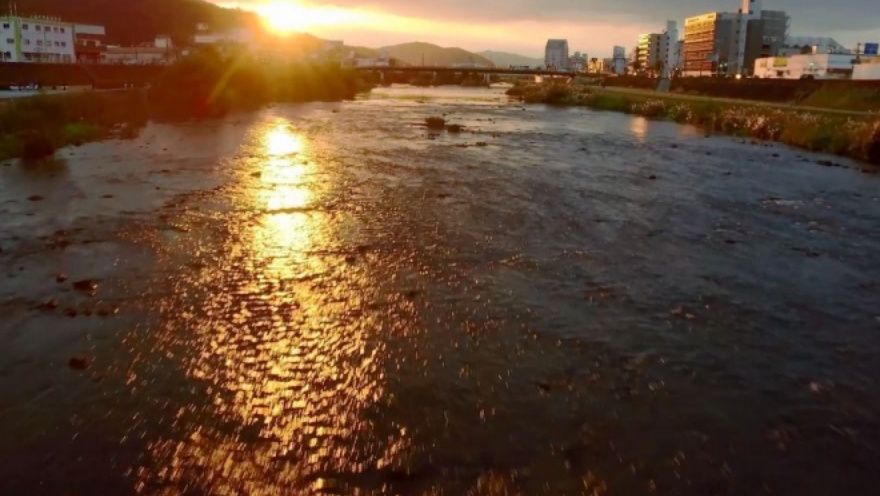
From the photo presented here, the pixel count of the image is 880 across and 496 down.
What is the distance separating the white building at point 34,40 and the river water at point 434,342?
8433 cm

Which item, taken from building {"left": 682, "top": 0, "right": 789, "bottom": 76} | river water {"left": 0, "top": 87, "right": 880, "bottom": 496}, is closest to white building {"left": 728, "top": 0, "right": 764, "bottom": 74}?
building {"left": 682, "top": 0, "right": 789, "bottom": 76}

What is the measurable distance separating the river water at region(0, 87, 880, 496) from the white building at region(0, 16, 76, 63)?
277 feet

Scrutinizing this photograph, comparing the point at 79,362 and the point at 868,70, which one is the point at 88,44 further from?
the point at 79,362

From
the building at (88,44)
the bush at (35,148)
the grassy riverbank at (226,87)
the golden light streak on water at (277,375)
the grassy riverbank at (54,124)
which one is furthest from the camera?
the building at (88,44)

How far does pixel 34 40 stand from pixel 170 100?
42.9 meters

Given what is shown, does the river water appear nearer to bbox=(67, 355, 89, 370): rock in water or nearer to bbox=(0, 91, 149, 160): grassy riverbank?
bbox=(67, 355, 89, 370): rock in water

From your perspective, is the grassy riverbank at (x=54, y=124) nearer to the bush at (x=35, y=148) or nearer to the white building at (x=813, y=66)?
the bush at (x=35, y=148)

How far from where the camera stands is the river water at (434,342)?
278 inches

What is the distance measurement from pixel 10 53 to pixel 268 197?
298 ft

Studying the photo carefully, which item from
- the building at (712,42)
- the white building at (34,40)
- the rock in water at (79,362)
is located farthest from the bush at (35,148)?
the building at (712,42)

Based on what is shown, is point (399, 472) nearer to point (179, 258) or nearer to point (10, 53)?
point (179, 258)

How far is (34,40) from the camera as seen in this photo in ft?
303

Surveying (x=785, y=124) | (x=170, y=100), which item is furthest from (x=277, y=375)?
(x=170, y=100)

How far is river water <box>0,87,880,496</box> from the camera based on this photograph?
705 centimetres
